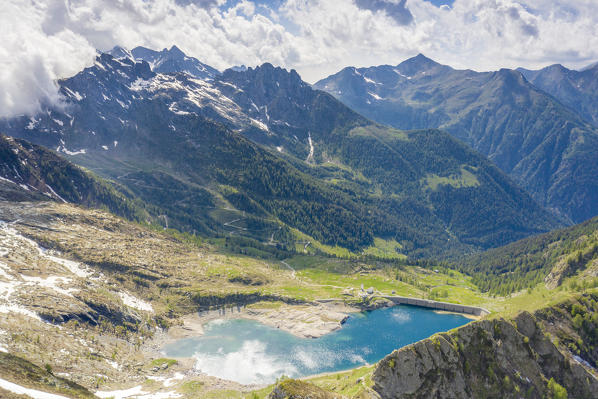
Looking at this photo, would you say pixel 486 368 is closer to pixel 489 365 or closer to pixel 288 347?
pixel 489 365

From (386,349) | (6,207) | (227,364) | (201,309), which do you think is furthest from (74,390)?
(6,207)

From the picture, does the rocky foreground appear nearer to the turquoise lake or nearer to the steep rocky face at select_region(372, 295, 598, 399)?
the steep rocky face at select_region(372, 295, 598, 399)

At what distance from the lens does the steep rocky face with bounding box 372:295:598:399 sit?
71312 millimetres

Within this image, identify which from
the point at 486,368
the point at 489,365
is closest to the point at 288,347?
the point at 486,368

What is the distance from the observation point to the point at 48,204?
7534 inches

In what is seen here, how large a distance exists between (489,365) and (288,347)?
81.1 metres

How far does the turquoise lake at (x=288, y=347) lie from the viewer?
422ft

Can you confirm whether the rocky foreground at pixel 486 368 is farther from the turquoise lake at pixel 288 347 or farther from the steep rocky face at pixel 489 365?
the turquoise lake at pixel 288 347

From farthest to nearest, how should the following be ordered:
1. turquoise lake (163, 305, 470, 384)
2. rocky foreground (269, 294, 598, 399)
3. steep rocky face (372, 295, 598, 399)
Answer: turquoise lake (163, 305, 470, 384), steep rocky face (372, 295, 598, 399), rocky foreground (269, 294, 598, 399)

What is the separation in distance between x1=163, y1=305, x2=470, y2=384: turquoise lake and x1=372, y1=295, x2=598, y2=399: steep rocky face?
2415 inches

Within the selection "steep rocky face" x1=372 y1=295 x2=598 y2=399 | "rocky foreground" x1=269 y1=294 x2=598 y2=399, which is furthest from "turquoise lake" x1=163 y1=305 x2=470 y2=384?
"steep rocky face" x1=372 y1=295 x2=598 y2=399

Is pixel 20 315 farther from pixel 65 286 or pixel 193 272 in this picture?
pixel 193 272

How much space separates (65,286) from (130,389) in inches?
2154

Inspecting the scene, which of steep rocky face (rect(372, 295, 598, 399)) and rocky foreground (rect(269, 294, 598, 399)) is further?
steep rocky face (rect(372, 295, 598, 399))
